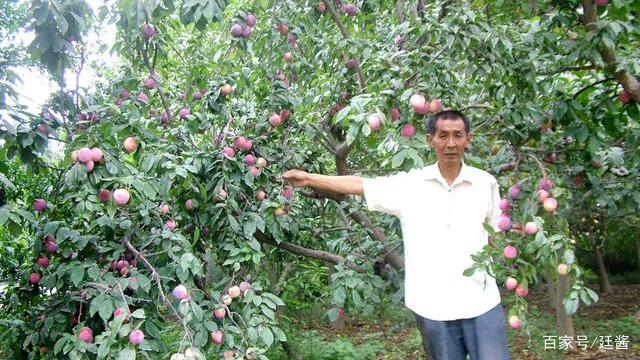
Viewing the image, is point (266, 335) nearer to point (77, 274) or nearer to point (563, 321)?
point (77, 274)

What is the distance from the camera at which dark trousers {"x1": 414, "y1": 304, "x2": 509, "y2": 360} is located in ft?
5.81

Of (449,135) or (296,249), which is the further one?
(296,249)

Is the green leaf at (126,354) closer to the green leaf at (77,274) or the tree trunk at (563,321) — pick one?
the green leaf at (77,274)

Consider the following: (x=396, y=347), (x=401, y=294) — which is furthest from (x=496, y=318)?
(x=396, y=347)

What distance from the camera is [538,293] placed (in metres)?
8.59

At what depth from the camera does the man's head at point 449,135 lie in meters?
1.79

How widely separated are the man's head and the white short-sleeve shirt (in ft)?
0.21

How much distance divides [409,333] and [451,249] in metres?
4.94

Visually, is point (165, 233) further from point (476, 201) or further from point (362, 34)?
point (362, 34)

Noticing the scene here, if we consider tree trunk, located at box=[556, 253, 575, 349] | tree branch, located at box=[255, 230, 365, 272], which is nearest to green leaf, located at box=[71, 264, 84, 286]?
tree branch, located at box=[255, 230, 365, 272]

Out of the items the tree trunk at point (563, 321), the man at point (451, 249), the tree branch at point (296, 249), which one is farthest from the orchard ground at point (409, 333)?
the man at point (451, 249)

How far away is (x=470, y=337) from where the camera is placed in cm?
180

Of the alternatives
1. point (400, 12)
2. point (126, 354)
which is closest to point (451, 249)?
point (126, 354)

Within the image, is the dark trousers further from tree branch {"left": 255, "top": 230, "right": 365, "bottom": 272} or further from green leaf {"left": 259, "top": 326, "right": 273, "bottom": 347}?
tree branch {"left": 255, "top": 230, "right": 365, "bottom": 272}
